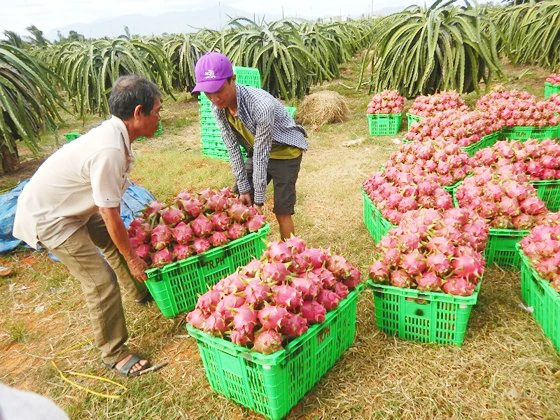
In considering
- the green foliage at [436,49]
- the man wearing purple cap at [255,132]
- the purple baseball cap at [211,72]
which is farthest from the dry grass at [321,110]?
the purple baseball cap at [211,72]

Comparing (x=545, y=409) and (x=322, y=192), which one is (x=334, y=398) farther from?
(x=322, y=192)

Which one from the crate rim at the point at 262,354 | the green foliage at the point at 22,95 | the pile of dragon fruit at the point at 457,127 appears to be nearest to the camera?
the crate rim at the point at 262,354

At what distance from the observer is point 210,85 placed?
7.72 feet

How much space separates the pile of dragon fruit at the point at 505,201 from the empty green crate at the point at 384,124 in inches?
135

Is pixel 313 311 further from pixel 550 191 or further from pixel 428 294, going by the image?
pixel 550 191

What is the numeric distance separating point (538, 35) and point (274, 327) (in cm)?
825

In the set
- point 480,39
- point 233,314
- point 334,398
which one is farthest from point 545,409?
point 480,39

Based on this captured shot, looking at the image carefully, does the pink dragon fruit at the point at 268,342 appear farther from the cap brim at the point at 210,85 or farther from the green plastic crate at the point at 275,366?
the cap brim at the point at 210,85

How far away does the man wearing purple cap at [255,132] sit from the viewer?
2.38 metres

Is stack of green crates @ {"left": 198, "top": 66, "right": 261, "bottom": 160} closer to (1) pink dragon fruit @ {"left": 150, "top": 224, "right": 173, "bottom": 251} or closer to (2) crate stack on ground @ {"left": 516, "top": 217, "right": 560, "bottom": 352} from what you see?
(1) pink dragon fruit @ {"left": 150, "top": 224, "right": 173, "bottom": 251}

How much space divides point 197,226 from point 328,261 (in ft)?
3.02

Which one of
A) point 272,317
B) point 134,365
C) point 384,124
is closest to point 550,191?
point 272,317

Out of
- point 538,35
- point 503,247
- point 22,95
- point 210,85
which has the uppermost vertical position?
point 210,85

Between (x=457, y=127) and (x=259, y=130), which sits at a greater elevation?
(x=259, y=130)
